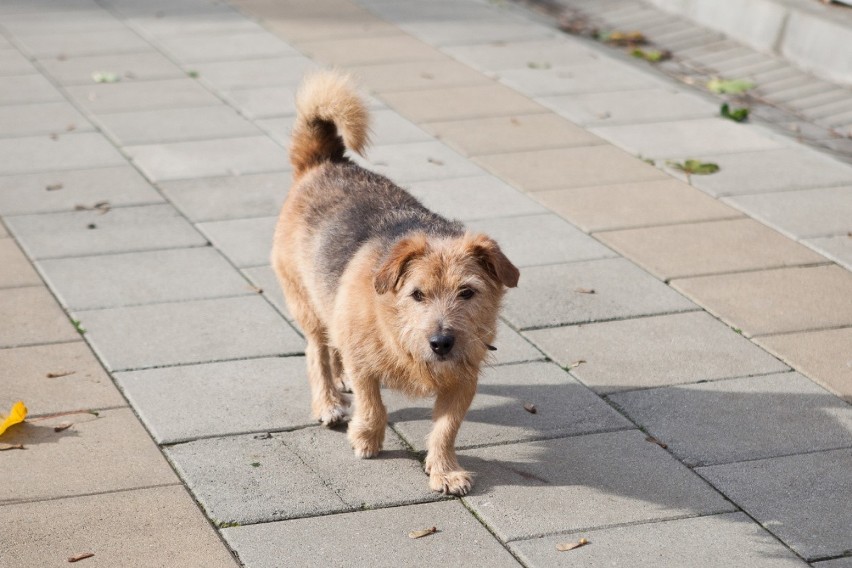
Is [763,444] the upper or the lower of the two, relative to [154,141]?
upper

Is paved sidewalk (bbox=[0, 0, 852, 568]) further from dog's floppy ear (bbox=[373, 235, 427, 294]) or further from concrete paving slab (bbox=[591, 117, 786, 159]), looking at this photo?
dog's floppy ear (bbox=[373, 235, 427, 294])

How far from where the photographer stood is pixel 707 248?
7.85m

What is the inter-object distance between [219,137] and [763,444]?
596 cm

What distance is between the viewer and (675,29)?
13.6 metres

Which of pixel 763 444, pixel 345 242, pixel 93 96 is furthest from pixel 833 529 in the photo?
pixel 93 96

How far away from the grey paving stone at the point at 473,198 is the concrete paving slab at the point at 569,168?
201 mm

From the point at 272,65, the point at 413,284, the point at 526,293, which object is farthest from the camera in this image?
the point at 272,65

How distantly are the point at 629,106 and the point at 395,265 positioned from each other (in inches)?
262

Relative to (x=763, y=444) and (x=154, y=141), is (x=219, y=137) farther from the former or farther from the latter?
(x=763, y=444)

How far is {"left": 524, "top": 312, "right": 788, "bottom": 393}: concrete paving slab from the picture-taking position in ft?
20.2

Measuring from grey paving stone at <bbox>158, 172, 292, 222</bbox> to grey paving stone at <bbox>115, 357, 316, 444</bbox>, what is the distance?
7.76 ft

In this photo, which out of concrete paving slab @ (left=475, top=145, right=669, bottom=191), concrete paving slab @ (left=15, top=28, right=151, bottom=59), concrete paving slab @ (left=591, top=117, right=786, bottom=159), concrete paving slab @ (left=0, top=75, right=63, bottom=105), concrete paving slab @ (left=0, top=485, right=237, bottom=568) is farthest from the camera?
concrete paving slab @ (left=15, top=28, right=151, bottom=59)

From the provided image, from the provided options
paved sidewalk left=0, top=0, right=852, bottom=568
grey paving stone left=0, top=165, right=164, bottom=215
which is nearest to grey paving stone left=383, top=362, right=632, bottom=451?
paved sidewalk left=0, top=0, right=852, bottom=568

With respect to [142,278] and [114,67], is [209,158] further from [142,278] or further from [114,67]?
[114,67]
